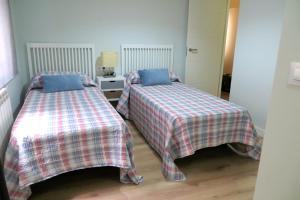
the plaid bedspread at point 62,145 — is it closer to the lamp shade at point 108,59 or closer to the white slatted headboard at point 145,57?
the lamp shade at point 108,59

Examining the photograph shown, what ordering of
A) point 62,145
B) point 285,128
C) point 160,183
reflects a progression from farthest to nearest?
point 160,183
point 62,145
point 285,128

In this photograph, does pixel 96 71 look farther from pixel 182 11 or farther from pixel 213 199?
pixel 213 199

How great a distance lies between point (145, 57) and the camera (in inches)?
157

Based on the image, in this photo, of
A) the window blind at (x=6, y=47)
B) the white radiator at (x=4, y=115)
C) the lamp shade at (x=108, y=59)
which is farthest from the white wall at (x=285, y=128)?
the lamp shade at (x=108, y=59)

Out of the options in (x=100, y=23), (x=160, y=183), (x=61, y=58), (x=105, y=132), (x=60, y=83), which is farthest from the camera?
(x=100, y=23)

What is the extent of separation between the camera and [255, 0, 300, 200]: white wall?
913 mm

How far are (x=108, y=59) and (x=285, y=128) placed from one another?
2946 millimetres

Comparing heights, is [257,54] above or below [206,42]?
below

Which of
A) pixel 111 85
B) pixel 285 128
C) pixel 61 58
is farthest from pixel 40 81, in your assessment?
pixel 285 128

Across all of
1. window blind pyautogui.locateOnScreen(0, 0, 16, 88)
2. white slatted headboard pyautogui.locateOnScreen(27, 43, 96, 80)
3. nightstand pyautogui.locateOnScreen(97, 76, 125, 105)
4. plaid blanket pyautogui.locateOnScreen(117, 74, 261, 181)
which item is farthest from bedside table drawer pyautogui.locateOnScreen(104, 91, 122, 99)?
window blind pyautogui.locateOnScreen(0, 0, 16, 88)

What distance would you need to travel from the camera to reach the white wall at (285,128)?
0.91 m

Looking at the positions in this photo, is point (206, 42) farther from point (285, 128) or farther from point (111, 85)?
point (285, 128)

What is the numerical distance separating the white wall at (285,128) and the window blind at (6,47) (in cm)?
236

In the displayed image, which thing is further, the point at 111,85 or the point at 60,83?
the point at 111,85
